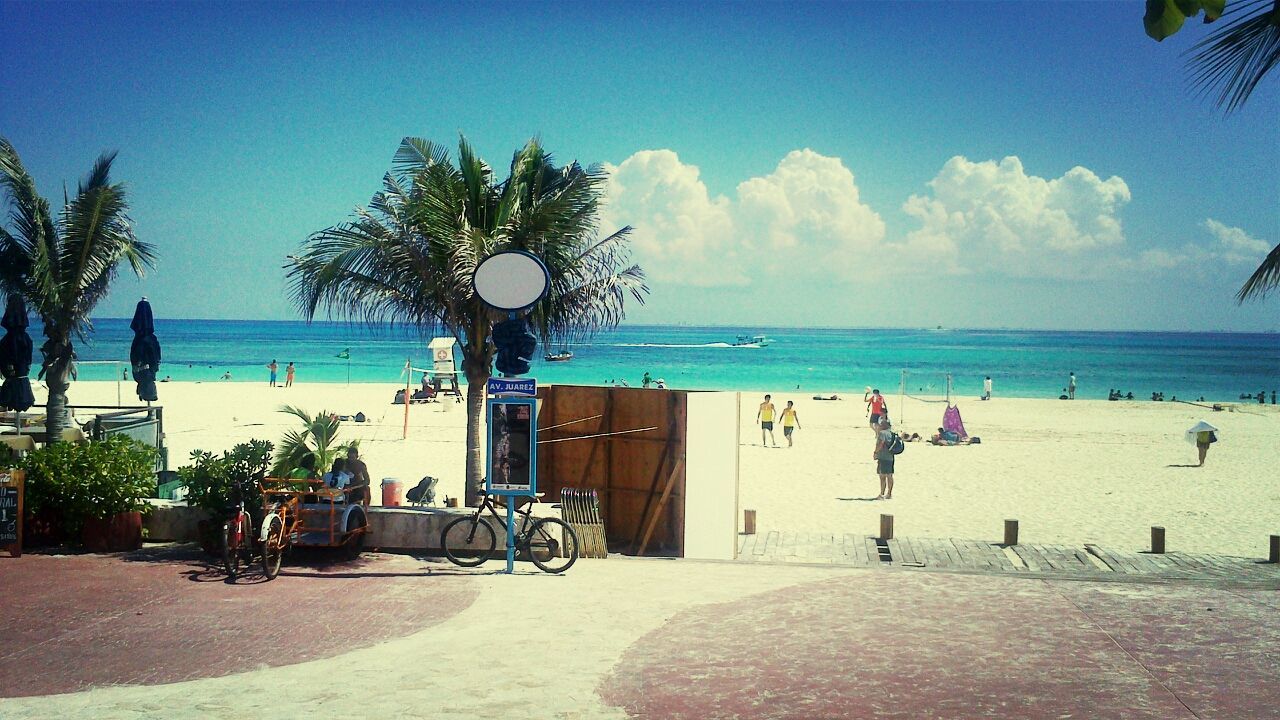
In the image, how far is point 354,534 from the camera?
10.0 metres

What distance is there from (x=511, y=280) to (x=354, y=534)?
119 inches

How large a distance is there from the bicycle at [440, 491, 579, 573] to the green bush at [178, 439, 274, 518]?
1.96m

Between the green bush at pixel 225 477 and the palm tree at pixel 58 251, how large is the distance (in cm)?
572

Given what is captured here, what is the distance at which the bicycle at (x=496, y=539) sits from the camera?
1002cm

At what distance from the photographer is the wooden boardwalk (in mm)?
11641

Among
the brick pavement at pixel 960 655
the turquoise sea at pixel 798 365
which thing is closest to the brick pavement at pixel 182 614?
the brick pavement at pixel 960 655

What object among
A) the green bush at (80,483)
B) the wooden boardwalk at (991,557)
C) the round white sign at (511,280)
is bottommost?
the wooden boardwalk at (991,557)

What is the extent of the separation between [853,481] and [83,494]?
15097 millimetres

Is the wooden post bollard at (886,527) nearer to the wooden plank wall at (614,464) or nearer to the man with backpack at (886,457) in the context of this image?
the wooden plank wall at (614,464)

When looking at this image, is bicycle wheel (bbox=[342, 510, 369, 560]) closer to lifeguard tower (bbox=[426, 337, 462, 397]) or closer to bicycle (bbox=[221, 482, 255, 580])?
bicycle (bbox=[221, 482, 255, 580])

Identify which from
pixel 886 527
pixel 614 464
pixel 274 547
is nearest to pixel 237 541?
pixel 274 547

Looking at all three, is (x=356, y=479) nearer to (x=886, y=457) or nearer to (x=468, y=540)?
(x=468, y=540)

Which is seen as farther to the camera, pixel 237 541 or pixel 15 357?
pixel 15 357

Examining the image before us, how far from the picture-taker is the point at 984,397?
52.6 meters
